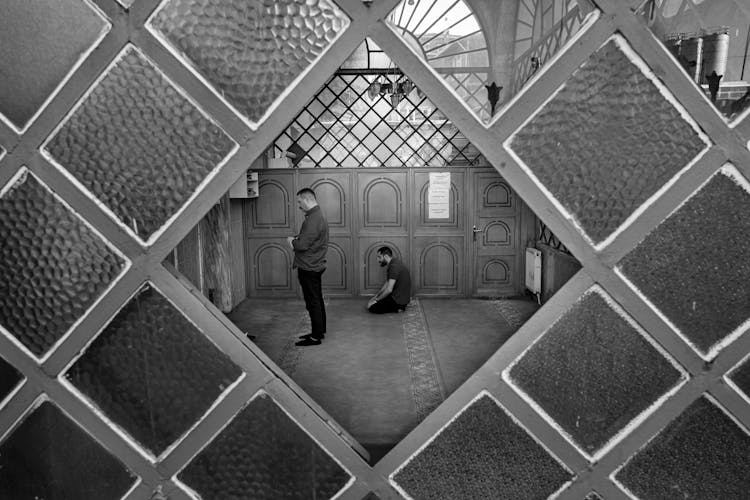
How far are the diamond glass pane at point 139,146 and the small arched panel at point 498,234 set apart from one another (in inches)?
169

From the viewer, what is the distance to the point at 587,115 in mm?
1005

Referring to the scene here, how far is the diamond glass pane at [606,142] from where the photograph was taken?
3.26 ft

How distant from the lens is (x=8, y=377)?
1.09 meters

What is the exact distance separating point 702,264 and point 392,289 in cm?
354

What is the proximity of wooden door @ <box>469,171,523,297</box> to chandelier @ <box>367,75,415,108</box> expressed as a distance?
1142 millimetres

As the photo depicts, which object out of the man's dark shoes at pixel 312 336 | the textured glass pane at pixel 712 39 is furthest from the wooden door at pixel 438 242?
the textured glass pane at pixel 712 39

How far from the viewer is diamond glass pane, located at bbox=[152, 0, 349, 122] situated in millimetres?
989

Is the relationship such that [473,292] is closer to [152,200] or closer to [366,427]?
[366,427]

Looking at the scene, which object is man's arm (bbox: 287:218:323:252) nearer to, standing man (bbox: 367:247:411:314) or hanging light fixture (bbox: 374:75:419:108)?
standing man (bbox: 367:247:411:314)

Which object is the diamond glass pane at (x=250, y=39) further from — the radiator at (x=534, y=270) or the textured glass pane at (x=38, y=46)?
the radiator at (x=534, y=270)

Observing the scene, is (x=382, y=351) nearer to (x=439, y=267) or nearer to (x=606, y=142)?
(x=439, y=267)

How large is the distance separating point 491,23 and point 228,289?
432 centimetres

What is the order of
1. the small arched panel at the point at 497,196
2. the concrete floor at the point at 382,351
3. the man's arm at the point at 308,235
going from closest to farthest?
1. the concrete floor at the point at 382,351
2. the man's arm at the point at 308,235
3. the small arched panel at the point at 497,196

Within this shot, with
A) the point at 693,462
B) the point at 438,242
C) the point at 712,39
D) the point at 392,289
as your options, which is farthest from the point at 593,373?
the point at 438,242
